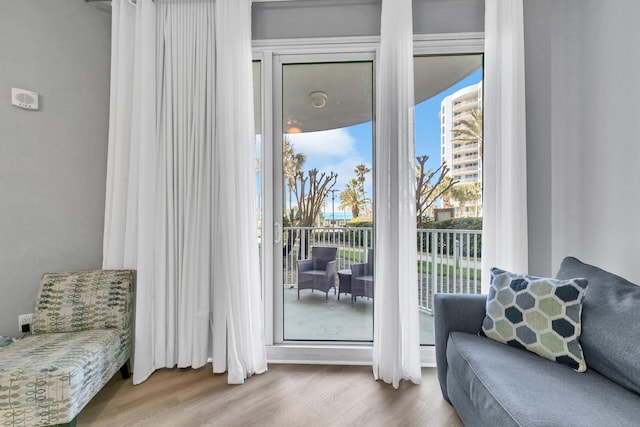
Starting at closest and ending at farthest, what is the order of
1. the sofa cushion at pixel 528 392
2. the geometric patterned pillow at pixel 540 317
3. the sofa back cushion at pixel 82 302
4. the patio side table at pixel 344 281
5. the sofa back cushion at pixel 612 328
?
the sofa cushion at pixel 528 392, the sofa back cushion at pixel 612 328, the geometric patterned pillow at pixel 540 317, the sofa back cushion at pixel 82 302, the patio side table at pixel 344 281

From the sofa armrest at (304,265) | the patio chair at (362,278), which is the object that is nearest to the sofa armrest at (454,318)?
the patio chair at (362,278)

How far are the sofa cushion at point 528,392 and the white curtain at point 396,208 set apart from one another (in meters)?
0.45

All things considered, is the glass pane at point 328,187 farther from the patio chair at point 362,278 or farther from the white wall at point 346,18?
the white wall at point 346,18

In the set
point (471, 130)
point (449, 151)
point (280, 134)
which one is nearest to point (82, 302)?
point (280, 134)

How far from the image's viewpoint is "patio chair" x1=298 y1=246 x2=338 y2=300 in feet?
7.41

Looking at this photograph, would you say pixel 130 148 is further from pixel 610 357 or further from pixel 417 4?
pixel 610 357

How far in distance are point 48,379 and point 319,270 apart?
5.50 ft

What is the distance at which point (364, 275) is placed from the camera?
2238 mm

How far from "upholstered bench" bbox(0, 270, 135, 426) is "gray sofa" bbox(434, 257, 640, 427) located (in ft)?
6.41

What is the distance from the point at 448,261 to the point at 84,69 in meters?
3.32

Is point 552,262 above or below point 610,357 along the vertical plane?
above

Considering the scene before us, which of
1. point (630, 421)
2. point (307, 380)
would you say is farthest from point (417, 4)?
point (307, 380)

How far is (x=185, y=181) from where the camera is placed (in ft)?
6.50

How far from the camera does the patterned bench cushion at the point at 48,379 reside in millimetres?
1277
